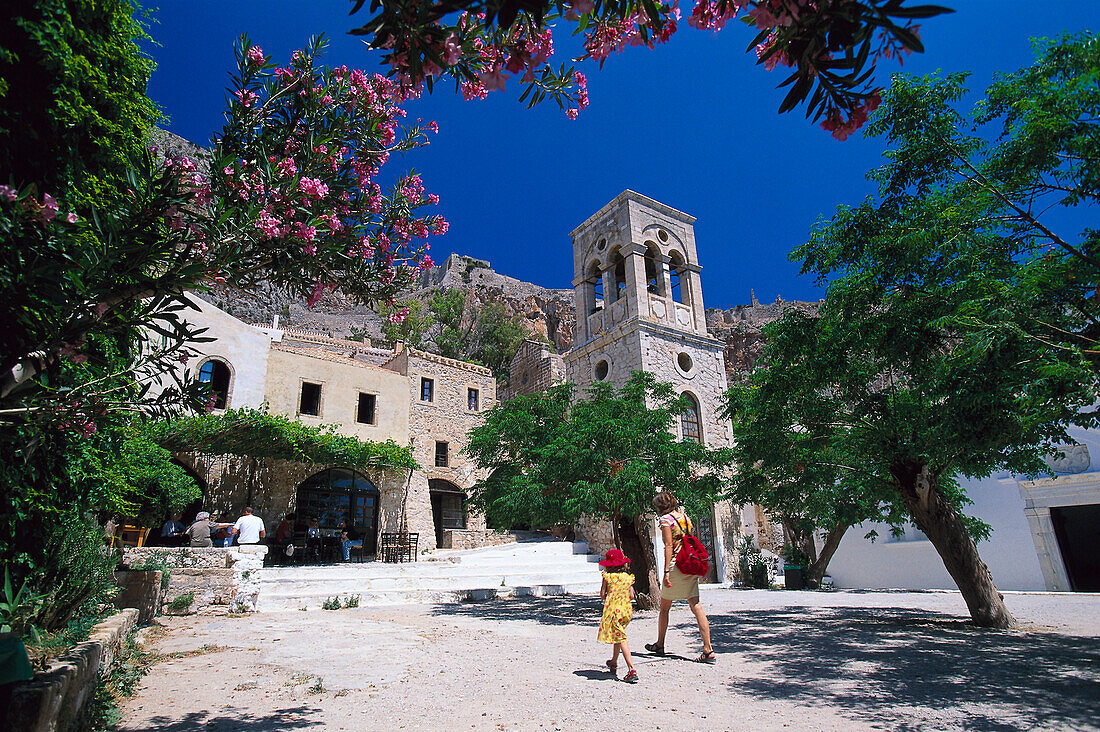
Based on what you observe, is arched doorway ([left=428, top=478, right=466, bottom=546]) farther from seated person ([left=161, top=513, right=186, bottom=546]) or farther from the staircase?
seated person ([left=161, top=513, right=186, bottom=546])

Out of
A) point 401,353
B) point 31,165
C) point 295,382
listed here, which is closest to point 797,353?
point 31,165

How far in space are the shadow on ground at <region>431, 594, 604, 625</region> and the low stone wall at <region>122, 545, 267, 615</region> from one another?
2.97m

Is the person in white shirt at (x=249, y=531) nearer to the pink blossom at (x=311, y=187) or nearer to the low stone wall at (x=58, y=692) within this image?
the low stone wall at (x=58, y=692)

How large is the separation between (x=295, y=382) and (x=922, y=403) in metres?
15.8

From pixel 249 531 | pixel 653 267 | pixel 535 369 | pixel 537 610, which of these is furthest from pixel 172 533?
pixel 535 369

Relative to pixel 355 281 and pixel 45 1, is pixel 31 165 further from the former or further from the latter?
pixel 355 281

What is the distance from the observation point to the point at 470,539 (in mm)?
19953

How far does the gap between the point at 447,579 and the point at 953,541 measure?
9.76m

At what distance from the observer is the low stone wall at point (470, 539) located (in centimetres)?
1970

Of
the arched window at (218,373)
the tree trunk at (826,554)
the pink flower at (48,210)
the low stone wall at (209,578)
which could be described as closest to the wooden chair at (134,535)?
the low stone wall at (209,578)

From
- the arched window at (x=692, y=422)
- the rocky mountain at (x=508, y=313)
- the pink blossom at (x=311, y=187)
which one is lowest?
the pink blossom at (x=311, y=187)

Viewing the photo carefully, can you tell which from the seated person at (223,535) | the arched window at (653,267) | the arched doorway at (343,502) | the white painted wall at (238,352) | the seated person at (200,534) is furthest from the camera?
the arched window at (653,267)

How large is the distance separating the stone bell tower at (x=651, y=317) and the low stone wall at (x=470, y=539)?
665cm

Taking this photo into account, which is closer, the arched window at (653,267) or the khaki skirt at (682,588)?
the khaki skirt at (682,588)
